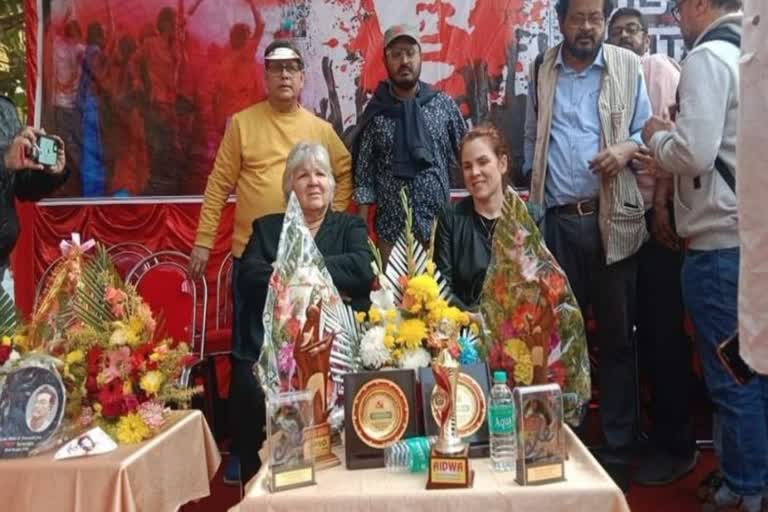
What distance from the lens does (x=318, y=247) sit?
290cm

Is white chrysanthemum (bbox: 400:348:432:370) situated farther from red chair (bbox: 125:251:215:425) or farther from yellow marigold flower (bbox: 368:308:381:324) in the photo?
red chair (bbox: 125:251:215:425)

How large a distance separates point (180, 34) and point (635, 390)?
3554 millimetres

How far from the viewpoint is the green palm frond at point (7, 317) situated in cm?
221

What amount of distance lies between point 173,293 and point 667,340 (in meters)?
2.79

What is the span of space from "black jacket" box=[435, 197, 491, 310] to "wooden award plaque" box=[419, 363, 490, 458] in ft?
3.32

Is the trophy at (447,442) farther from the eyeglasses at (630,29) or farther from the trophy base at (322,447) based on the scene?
the eyeglasses at (630,29)

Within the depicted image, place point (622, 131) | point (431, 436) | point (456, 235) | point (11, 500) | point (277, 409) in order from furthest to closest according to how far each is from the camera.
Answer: point (622, 131), point (456, 235), point (11, 500), point (431, 436), point (277, 409)

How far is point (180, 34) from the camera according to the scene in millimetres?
4785

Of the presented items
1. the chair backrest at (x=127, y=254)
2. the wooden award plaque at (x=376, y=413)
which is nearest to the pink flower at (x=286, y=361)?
the wooden award plaque at (x=376, y=413)

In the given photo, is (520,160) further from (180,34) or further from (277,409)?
(277,409)

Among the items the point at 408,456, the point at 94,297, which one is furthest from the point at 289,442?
the point at 94,297

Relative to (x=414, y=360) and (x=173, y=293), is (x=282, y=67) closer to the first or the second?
(x=173, y=293)

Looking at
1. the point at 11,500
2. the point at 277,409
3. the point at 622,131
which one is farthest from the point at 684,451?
the point at 11,500

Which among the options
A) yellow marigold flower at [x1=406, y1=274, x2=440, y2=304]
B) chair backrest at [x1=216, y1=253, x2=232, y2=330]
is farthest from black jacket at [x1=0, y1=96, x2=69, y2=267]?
yellow marigold flower at [x1=406, y1=274, x2=440, y2=304]
